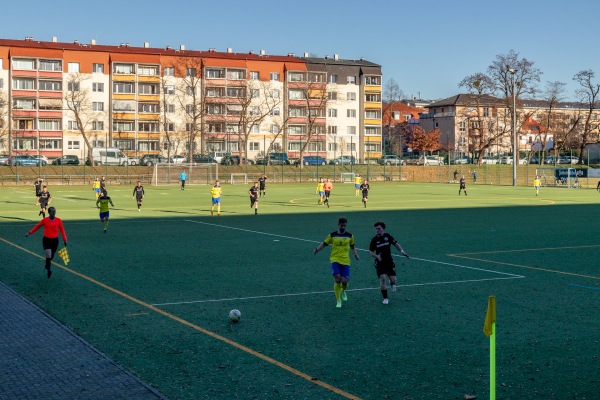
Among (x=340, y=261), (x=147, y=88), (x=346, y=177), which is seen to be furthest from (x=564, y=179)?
(x=340, y=261)

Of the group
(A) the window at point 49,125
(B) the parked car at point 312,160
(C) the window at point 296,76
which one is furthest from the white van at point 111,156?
(C) the window at point 296,76

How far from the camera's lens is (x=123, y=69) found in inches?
4272

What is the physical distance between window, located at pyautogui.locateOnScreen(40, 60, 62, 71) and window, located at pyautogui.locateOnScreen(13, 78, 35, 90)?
2406 mm

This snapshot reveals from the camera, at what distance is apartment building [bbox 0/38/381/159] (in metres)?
103

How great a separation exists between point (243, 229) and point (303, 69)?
9028cm

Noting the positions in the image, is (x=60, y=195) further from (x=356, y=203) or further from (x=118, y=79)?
(x=118, y=79)

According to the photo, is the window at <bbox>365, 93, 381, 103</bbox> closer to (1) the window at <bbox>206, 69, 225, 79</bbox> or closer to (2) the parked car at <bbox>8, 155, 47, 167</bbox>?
(1) the window at <bbox>206, 69, 225, 79</bbox>

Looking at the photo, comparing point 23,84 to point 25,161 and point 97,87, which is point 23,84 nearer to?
point 97,87

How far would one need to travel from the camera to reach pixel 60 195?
61688mm

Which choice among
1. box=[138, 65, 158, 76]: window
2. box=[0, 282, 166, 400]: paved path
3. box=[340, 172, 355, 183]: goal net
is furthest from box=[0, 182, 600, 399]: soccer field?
box=[138, 65, 158, 76]: window

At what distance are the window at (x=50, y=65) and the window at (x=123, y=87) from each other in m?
7.87

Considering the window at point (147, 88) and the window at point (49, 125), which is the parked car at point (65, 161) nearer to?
the window at point (49, 125)

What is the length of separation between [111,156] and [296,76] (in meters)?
36.4

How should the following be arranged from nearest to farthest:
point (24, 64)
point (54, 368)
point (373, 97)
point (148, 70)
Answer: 1. point (54, 368)
2. point (24, 64)
3. point (148, 70)
4. point (373, 97)
